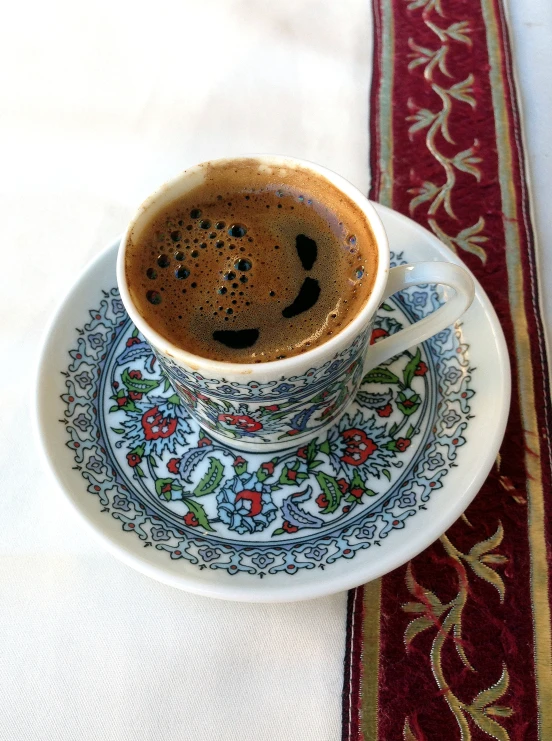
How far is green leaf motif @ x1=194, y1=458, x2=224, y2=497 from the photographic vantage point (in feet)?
2.76

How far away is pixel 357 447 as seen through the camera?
87 cm

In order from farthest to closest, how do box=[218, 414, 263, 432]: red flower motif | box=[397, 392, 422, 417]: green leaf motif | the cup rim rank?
box=[397, 392, 422, 417]: green leaf motif < box=[218, 414, 263, 432]: red flower motif < the cup rim

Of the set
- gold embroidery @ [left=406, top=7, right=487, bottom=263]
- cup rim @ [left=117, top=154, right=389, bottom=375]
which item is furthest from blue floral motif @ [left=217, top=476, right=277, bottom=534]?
gold embroidery @ [left=406, top=7, right=487, bottom=263]

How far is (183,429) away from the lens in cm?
91

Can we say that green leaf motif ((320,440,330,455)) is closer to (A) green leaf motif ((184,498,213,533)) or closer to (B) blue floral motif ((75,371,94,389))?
(A) green leaf motif ((184,498,213,533))

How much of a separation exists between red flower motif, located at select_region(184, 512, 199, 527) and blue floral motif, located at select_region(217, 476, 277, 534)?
3cm

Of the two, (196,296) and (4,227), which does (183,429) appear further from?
(4,227)

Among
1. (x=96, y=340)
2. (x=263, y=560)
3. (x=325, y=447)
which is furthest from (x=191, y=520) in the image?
(x=96, y=340)

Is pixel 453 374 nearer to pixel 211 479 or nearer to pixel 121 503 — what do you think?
pixel 211 479

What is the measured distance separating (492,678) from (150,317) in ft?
2.10

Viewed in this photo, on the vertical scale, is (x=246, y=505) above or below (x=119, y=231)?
below

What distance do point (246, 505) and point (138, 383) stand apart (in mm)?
268

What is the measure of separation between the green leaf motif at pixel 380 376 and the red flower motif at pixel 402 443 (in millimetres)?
103

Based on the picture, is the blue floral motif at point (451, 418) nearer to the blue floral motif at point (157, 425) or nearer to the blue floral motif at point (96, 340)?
the blue floral motif at point (157, 425)
